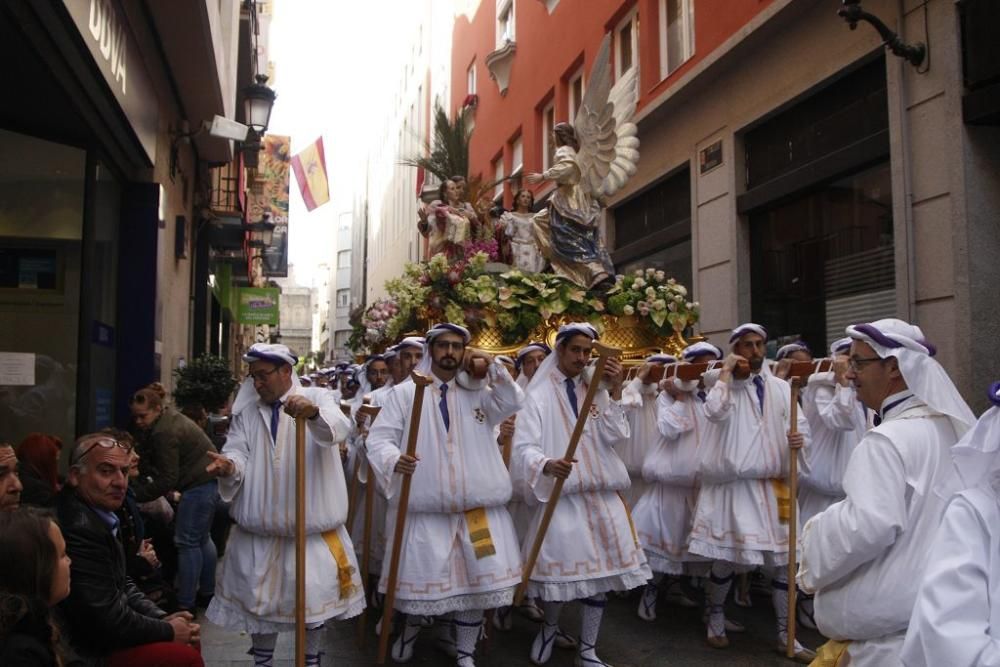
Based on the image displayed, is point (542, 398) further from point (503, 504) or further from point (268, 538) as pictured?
point (268, 538)

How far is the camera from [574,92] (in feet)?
64.0

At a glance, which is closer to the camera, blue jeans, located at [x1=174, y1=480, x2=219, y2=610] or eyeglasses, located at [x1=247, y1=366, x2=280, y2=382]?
eyeglasses, located at [x1=247, y1=366, x2=280, y2=382]

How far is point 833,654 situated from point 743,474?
3221 mm

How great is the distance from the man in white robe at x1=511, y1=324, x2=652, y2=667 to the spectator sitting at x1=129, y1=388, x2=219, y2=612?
8.75ft

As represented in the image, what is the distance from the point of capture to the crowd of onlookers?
9.46 ft

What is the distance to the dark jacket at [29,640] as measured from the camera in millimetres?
2738

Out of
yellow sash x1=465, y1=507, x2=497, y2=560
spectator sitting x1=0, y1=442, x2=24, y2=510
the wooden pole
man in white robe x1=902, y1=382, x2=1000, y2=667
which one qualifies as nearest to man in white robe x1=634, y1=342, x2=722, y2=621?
the wooden pole

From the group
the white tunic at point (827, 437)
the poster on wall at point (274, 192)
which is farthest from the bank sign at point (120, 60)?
the poster on wall at point (274, 192)

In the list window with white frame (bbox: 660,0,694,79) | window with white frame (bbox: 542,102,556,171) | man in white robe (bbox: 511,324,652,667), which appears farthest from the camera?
window with white frame (bbox: 542,102,556,171)

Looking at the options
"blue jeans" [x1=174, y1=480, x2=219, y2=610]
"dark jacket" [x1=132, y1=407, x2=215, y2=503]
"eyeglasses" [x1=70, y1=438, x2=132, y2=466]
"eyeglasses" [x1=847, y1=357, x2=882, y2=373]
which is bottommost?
"blue jeans" [x1=174, y1=480, x2=219, y2=610]

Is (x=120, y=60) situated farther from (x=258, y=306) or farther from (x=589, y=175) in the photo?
(x=258, y=306)

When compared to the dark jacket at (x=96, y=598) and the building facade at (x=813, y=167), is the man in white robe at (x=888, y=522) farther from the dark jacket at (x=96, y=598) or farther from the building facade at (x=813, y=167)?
the building facade at (x=813, y=167)

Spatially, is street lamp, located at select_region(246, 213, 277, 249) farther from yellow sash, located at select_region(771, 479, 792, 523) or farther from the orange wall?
yellow sash, located at select_region(771, 479, 792, 523)

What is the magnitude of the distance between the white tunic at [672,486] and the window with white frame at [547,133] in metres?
14.1
